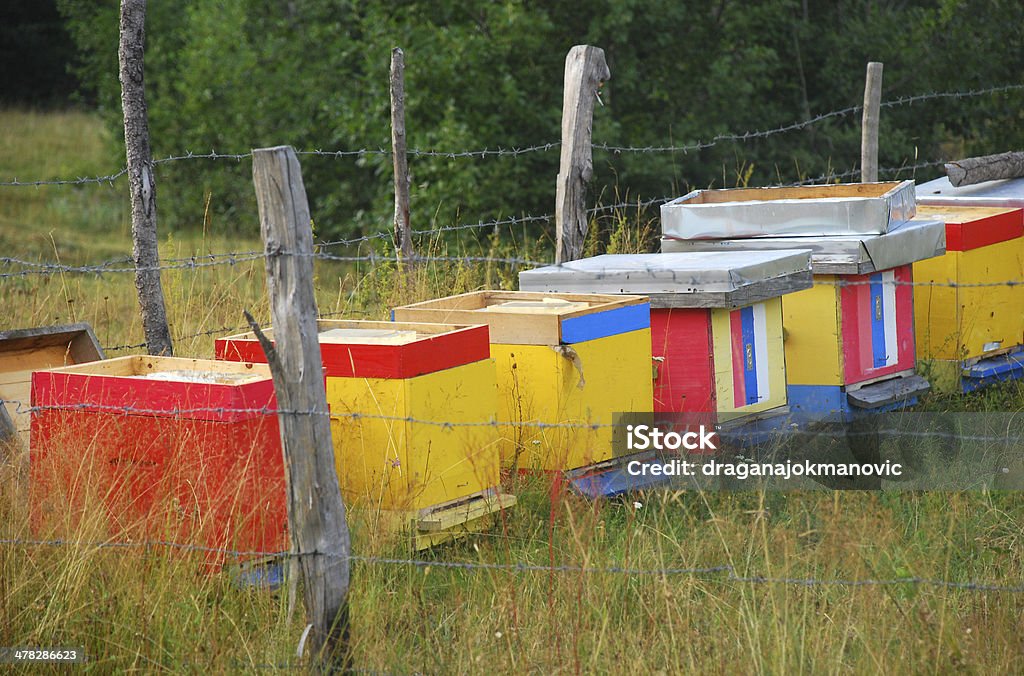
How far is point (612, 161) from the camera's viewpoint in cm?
1566

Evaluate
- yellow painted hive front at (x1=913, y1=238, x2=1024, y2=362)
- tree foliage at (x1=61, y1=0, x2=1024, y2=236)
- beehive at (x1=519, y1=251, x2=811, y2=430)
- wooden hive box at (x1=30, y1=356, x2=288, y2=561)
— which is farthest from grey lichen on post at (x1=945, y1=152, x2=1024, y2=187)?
tree foliage at (x1=61, y1=0, x2=1024, y2=236)

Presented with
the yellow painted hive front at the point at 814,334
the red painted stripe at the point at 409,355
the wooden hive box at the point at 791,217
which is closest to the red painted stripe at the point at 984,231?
the wooden hive box at the point at 791,217

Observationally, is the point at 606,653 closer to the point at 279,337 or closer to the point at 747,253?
the point at 279,337

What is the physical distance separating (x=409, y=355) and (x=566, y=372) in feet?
2.54

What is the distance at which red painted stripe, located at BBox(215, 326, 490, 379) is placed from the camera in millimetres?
4074

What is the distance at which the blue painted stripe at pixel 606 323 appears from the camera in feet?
15.1

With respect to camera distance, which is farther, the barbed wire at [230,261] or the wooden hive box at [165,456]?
the barbed wire at [230,261]

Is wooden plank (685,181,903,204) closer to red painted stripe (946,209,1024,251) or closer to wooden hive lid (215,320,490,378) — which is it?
red painted stripe (946,209,1024,251)

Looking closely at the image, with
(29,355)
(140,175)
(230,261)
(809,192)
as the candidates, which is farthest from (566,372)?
(230,261)

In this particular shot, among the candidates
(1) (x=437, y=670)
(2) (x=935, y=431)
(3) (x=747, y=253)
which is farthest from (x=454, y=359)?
(2) (x=935, y=431)

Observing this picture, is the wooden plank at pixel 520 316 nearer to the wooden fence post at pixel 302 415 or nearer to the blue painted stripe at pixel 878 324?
the wooden fence post at pixel 302 415

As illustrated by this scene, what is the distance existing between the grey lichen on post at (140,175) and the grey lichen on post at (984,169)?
5.17 meters

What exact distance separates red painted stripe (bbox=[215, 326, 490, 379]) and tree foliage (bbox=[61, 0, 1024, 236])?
357 inches

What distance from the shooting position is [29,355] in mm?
5504
